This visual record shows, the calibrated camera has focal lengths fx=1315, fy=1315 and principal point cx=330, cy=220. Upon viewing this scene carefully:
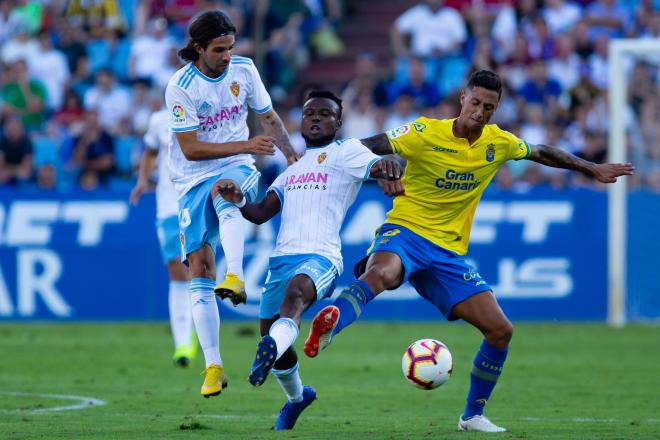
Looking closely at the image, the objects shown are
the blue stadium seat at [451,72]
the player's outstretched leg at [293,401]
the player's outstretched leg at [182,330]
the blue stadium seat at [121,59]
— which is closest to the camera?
the player's outstretched leg at [293,401]

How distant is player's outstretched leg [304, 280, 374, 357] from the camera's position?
8125 millimetres

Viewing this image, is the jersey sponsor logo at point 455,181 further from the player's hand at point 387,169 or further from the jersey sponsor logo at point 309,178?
the jersey sponsor logo at point 309,178

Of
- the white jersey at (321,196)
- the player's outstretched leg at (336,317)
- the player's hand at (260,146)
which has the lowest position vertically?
the player's outstretched leg at (336,317)

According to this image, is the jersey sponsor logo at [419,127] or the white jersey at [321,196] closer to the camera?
the white jersey at [321,196]

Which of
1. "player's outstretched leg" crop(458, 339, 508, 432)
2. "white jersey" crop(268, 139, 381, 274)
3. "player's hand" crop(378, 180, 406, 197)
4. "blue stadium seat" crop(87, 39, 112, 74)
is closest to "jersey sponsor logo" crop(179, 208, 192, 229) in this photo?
"white jersey" crop(268, 139, 381, 274)

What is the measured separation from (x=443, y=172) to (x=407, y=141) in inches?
13.6

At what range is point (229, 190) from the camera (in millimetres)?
8945

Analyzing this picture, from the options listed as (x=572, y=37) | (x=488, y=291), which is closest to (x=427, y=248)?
(x=488, y=291)

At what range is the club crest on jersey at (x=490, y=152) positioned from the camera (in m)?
9.36

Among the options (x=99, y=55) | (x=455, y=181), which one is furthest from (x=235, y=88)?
(x=99, y=55)

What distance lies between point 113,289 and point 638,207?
7.60 m

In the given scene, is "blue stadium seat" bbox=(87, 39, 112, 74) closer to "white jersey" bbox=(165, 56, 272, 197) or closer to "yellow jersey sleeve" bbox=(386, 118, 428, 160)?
"white jersey" bbox=(165, 56, 272, 197)

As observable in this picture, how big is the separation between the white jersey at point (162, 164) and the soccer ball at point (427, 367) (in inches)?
195

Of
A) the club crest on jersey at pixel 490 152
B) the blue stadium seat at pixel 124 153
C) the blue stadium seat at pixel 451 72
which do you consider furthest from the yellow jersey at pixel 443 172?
the blue stadium seat at pixel 124 153
